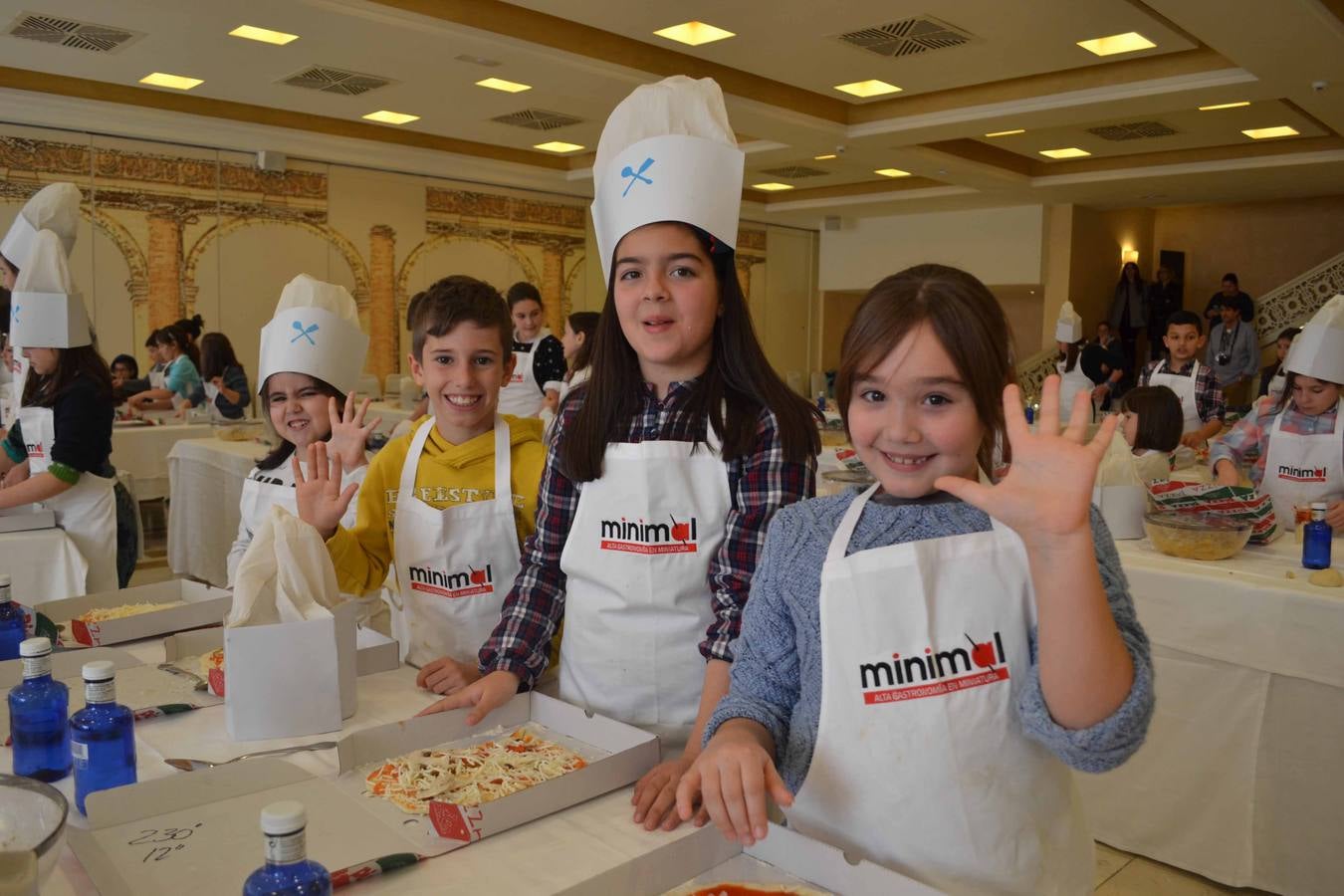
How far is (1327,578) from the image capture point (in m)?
2.46

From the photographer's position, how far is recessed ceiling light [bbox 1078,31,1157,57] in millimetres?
6270

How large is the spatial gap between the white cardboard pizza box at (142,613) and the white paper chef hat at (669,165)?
991mm

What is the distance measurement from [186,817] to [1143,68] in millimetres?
7312

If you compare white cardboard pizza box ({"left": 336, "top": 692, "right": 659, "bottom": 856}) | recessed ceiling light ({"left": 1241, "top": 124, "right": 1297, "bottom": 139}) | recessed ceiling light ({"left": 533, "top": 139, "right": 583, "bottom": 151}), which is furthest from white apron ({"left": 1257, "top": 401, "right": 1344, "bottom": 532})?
recessed ceiling light ({"left": 533, "top": 139, "right": 583, "bottom": 151})

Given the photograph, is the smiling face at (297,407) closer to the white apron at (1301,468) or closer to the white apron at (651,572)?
the white apron at (651,572)

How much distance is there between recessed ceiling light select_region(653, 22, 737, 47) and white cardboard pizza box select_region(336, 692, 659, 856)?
548 centimetres

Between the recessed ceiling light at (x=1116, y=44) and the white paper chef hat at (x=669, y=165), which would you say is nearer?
the white paper chef hat at (x=669, y=165)

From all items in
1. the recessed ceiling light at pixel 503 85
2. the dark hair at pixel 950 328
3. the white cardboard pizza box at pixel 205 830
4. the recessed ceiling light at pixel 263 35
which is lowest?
the white cardboard pizza box at pixel 205 830

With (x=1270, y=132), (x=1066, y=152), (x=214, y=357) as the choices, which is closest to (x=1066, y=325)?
(x=1066, y=152)

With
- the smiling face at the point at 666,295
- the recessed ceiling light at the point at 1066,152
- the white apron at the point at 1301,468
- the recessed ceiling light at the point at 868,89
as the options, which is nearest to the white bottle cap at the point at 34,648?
the smiling face at the point at 666,295

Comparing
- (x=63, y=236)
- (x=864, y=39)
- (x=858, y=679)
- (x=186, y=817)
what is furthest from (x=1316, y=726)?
(x=864, y=39)

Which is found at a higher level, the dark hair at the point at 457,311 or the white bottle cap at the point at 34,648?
the dark hair at the point at 457,311

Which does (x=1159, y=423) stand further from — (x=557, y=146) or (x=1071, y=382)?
(x=557, y=146)

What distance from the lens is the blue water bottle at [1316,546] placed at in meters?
2.59
